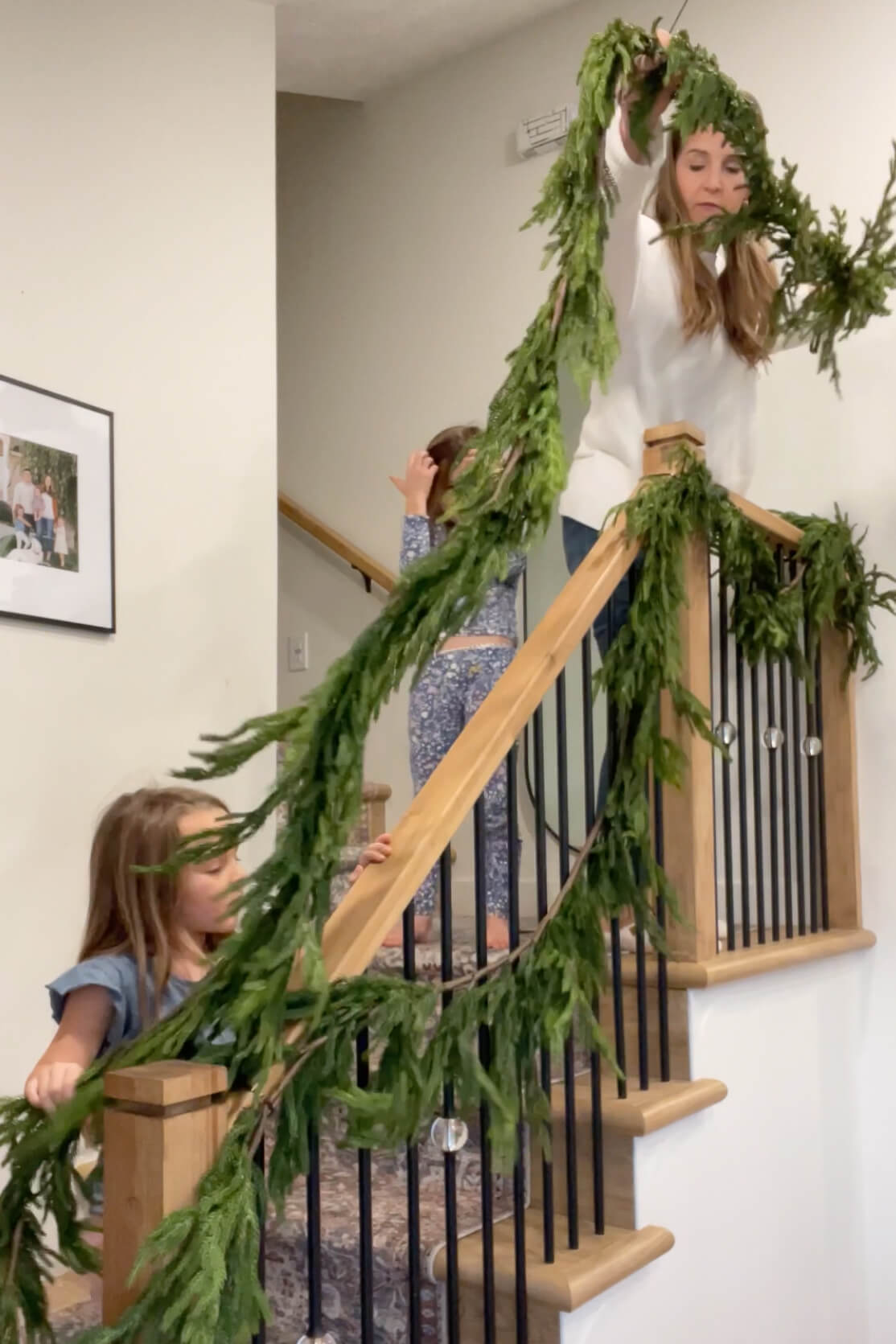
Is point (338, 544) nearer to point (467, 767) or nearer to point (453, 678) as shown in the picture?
point (453, 678)

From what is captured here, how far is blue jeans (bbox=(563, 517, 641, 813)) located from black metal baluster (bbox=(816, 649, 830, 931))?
61cm

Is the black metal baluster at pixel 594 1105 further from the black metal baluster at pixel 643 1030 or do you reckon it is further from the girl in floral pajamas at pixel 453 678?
the girl in floral pajamas at pixel 453 678

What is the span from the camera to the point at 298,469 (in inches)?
154

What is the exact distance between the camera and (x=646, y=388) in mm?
→ 2158

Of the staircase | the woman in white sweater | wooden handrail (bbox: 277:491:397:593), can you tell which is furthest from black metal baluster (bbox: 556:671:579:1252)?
wooden handrail (bbox: 277:491:397:593)

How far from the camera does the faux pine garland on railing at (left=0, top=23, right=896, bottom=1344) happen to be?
115 cm

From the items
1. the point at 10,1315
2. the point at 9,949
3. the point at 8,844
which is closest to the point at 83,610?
the point at 8,844

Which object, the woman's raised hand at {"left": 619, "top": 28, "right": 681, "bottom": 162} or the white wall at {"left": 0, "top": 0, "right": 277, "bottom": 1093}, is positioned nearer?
the woman's raised hand at {"left": 619, "top": 28, "right": 681, "bottom": 162}

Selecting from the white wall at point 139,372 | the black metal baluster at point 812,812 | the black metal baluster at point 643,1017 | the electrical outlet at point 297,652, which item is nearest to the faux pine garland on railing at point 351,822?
the black metal baluster at point 643,1017

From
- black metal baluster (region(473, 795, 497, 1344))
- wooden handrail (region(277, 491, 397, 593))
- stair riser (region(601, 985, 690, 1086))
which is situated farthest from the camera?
wooden handrail (region(277, 491, 397, 593))

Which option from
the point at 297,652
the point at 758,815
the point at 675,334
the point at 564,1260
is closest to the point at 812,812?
the point at 758,815

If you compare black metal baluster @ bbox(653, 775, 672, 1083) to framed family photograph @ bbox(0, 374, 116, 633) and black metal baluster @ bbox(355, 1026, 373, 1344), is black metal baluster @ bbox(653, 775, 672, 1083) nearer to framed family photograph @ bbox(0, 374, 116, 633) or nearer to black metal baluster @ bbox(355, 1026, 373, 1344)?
A: black metal baluster @ bbox(355, 1026, 373, 1344)

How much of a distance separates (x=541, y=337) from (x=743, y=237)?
839 millimetres

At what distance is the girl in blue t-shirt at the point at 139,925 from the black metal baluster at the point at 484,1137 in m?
0.15
